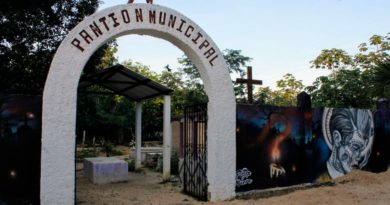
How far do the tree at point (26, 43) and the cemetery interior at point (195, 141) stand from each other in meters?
0.62

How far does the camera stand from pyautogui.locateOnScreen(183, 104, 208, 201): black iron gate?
832 cm

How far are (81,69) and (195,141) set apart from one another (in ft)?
10.7

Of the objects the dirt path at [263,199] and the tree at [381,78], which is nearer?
the dirt path at [263,199]

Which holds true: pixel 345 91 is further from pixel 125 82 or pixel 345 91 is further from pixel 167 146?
pixel 125 82

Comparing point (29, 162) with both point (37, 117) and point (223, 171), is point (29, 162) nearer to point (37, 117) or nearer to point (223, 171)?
point (37, 117)

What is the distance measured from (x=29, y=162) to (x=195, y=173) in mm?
3827

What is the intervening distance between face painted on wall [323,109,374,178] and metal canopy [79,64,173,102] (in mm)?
5016

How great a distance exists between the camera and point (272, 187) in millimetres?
8930

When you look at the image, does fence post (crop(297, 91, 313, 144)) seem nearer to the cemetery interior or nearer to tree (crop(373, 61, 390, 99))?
the cemetery interior

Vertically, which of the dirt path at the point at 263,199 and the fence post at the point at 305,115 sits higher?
the fence post at the point at 305,115

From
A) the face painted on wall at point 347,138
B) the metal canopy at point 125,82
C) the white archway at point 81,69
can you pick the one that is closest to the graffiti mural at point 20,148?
the white archway at point 81,69

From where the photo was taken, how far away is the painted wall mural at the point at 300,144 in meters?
8.58

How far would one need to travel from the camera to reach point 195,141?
866 cm

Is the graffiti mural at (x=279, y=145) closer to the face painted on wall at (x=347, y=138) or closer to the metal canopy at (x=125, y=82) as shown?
the face painted on wall at (x=347, y=138)
